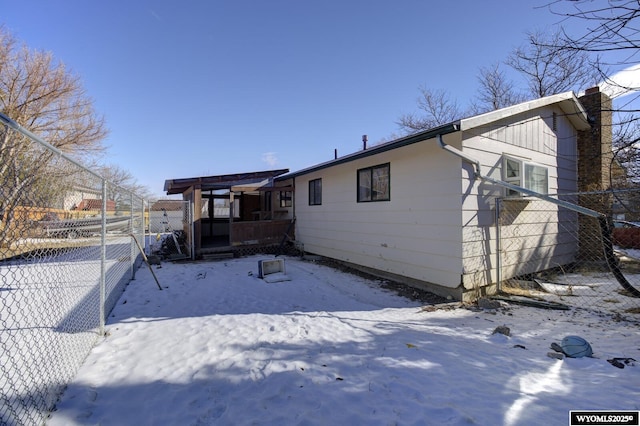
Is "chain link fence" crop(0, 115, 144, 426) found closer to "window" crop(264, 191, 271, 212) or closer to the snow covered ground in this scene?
the snow covered ground

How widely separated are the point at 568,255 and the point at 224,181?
1135 cm

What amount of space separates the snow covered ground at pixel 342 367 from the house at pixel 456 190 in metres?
1.16

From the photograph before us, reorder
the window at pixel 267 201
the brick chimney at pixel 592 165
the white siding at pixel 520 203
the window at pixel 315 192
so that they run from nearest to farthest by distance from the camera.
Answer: the white siding at pixel 520 203 < the brick chimney at pixel 592 165 < the window at pixel 315 192 < the window at pixel 267 201

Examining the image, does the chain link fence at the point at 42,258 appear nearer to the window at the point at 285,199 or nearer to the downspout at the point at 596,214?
the downspout at the point at 596,214

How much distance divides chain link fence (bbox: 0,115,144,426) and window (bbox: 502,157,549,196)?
696 cm

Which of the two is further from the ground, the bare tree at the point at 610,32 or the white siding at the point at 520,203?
the bare tree at the point at 610,32

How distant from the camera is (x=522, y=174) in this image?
18.8 ft

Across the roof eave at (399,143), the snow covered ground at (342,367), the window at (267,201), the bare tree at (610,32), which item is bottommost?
the snow covered ground at (342,367)

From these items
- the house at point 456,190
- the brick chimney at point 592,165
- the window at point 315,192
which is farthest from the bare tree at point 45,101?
the brick chimney at point 592,165

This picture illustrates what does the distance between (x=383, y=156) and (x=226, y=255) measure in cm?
657

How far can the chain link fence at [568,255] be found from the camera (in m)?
4.92

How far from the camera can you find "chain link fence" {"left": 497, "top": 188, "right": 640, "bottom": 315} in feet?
16.1

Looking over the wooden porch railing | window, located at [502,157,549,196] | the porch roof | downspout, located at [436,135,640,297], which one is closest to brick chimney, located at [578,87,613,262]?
window, located at [502,157,549,196]

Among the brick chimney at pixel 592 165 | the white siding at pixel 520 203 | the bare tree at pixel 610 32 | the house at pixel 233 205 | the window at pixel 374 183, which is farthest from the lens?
the house at pixel 233 205
